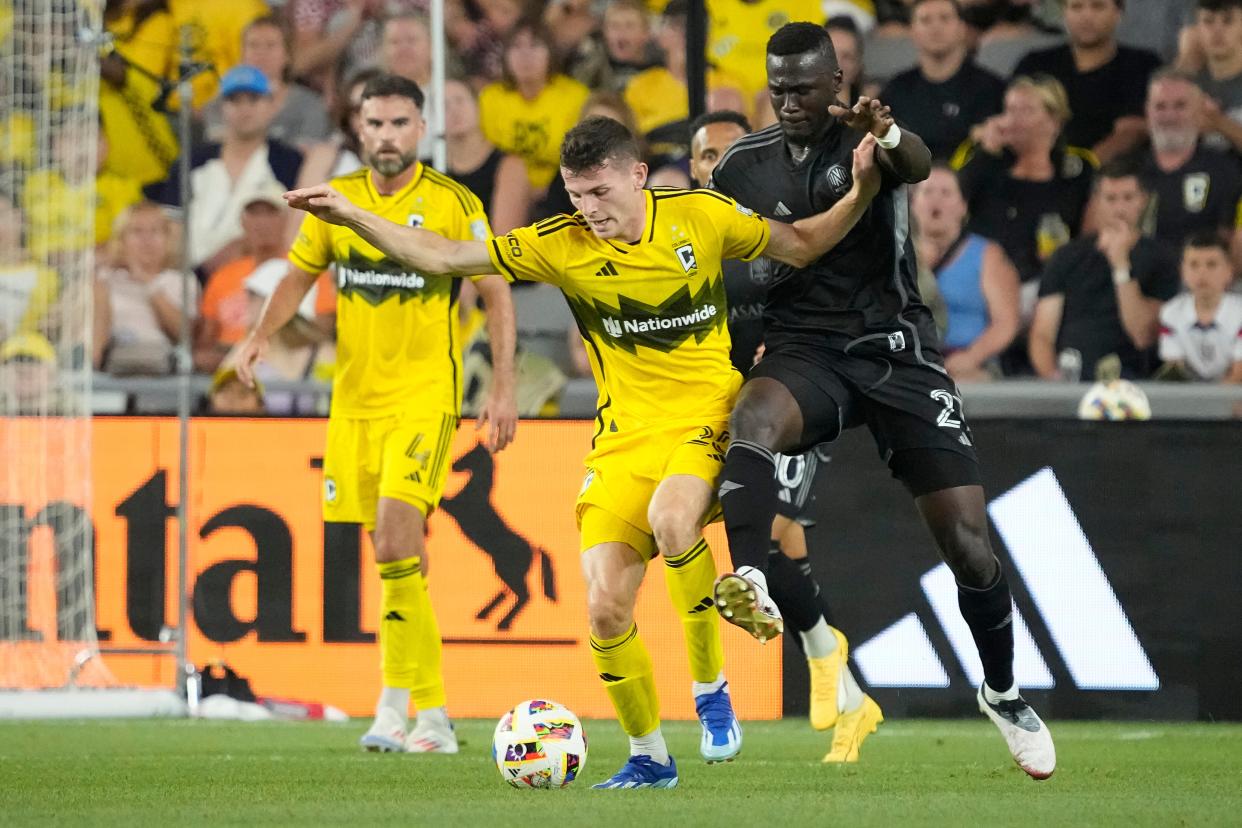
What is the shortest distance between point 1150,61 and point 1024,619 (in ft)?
15.1

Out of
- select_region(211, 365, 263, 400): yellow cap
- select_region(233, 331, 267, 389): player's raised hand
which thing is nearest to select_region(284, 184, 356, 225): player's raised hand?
select_region(233, 331, 267, 389): player's raised hand

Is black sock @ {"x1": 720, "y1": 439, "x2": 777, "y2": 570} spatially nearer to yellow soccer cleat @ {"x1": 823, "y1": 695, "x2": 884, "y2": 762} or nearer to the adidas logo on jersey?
yellow soccer cleat @ {"x1": 823, "y1": 695, "x2": 884, "y2": 762}

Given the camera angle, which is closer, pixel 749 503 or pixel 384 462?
pixel 749 503

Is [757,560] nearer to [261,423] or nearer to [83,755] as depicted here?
[83,755]

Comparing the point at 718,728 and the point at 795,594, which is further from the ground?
the point at 795,594

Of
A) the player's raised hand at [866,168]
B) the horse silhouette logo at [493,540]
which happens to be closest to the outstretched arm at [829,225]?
the player's raised hand at [866,168]

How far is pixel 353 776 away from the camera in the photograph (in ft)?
21.4

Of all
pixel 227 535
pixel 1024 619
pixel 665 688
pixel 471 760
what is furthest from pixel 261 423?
pixel 1024 619

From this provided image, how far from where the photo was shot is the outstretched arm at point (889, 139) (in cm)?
584

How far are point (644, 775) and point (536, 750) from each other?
381 millimetres

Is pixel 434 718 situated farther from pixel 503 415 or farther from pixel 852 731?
pixel 852 731

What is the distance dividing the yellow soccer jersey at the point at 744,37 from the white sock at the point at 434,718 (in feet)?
19.0

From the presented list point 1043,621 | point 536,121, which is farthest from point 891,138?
point 536,121

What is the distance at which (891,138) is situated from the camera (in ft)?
19.5
